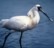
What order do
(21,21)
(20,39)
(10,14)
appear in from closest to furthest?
(21,21), (20,39), (10,14)

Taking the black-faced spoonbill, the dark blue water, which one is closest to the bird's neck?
the black-faced spoonbill

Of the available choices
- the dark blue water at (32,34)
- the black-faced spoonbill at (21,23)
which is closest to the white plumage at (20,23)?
the black-faced spoonbill at (21,23)

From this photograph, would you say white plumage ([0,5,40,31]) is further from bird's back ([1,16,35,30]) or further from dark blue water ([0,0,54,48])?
dark blue water ([0,0,54,48])

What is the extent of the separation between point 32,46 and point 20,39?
0.21m

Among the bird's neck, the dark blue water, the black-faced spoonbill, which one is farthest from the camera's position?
the dark blue water

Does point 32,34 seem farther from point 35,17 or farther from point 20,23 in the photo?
point 20,23

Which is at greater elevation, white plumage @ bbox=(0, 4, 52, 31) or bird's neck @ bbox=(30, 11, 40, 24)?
bird's neck @ bbox=(30, 11, 40, 24)

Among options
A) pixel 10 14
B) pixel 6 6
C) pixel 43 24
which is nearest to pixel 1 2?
pixel 6 6

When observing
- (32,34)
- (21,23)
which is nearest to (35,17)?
(21,23)

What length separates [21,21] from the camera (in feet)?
10.4

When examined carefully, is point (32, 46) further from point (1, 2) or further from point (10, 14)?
point (1, 2)

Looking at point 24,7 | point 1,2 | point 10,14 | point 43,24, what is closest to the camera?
point 43,24

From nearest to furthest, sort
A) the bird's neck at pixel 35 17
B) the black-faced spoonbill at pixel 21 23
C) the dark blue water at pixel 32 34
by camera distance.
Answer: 1. the black-faced spoonbill at pixel 21 23
2. the bird's neck at pixel 35 17
3. the dark blue water at pixel 32 34

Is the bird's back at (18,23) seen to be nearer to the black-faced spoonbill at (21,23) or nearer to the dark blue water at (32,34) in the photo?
the black-faced spoonbill at (21,23)
